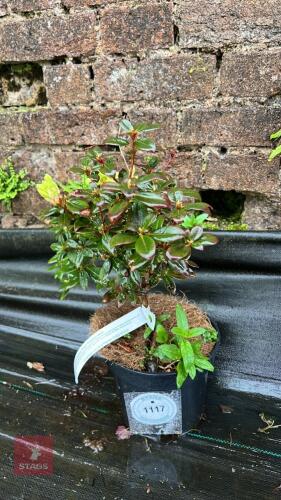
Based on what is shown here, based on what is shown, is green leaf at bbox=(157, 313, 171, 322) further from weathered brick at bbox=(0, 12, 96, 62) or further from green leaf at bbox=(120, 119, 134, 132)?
weathered brick at bbox=(0, 12, 96, 62)

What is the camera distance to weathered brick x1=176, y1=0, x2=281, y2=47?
1492 millimetres

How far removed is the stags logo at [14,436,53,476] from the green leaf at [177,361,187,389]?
1.54 feet

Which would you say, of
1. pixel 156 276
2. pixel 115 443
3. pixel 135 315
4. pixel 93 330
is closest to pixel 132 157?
pixel 156 276

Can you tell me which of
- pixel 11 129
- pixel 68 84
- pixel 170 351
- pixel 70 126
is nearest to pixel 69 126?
pixel 70 126

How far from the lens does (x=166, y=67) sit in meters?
1.64

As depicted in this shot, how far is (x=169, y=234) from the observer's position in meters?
1.04

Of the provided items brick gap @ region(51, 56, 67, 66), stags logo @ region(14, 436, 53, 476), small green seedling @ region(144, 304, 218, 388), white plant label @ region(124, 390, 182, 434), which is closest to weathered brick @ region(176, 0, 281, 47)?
brick gap @ region(51, 56, 67, 66)

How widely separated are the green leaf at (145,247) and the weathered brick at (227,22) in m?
0.93

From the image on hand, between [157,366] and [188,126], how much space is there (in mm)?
915

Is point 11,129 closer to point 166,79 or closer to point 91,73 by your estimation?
point 91,73

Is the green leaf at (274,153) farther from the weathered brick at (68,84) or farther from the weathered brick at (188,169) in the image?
the weathered brick at (68,84)

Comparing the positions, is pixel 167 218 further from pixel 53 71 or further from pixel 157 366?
pixel 53 71

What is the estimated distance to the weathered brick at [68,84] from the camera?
69.0 inches

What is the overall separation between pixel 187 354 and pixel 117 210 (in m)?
0.46
